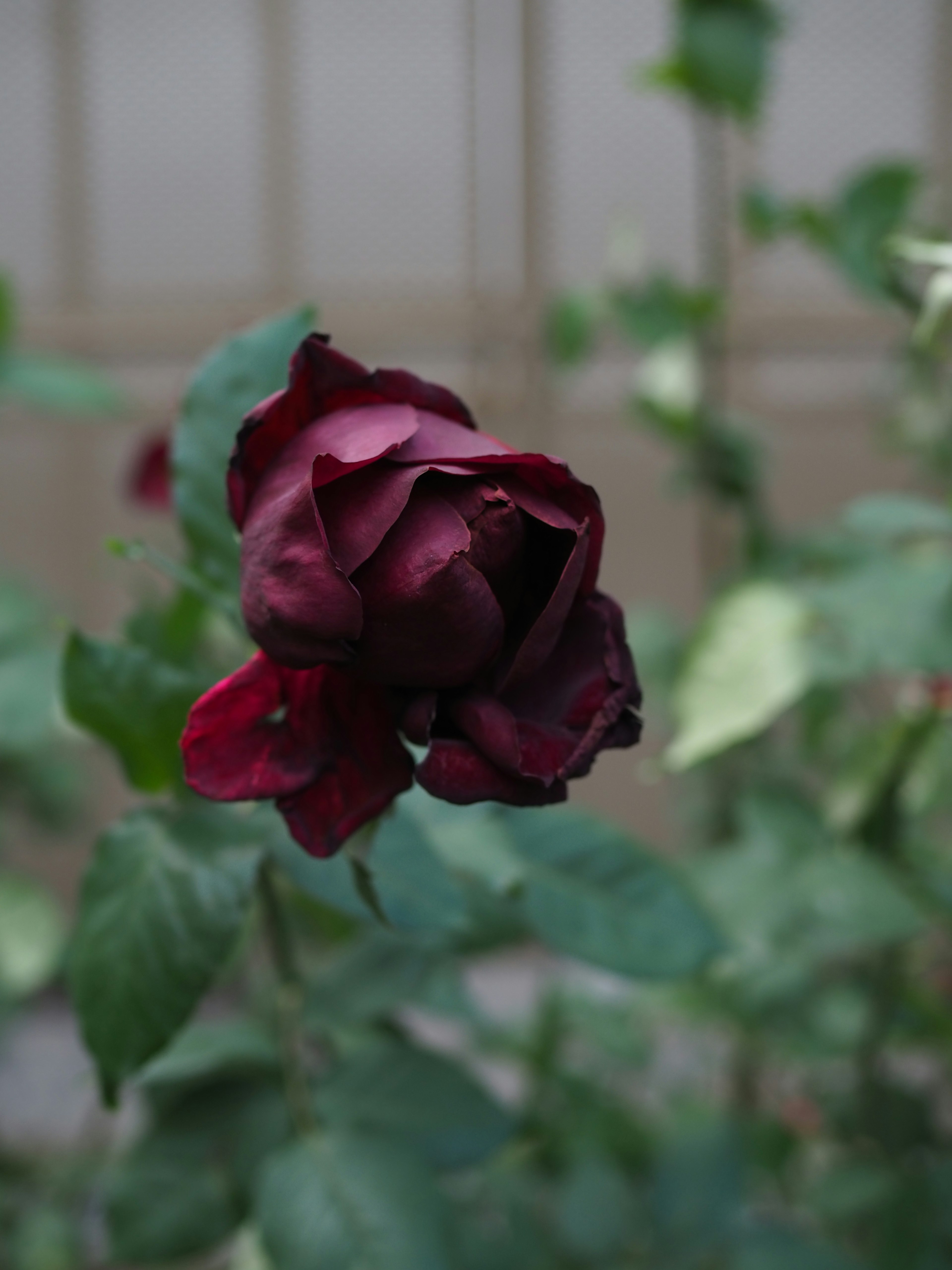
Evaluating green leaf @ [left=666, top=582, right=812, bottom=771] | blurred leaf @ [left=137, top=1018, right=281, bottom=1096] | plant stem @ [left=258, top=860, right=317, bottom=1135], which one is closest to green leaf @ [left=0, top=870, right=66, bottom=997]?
blurred leaf @ [left=137, top=1018, right=281, bottom=1096]

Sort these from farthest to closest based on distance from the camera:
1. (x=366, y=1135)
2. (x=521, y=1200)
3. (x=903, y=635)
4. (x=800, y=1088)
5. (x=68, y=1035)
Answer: (x=68, y=1035) → (x=800, y=1088) → (x=521, y=1200) → (x=903, y=635) → (x=366, y=1135)

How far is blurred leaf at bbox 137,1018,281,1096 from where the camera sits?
19.5 inches

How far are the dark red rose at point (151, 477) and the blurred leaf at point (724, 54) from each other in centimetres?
52

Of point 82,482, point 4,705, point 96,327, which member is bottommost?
point 82,482

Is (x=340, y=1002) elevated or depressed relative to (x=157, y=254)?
depressed

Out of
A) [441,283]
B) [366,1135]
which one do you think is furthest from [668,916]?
[441,283]

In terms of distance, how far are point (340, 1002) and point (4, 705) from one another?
0.25 m

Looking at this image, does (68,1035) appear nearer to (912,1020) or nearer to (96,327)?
(96,327)

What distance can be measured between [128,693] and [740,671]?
1.29 feet

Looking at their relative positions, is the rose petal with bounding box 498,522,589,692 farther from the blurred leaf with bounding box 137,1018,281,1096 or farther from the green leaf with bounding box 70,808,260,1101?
Result: the blurred leaf with bounding box 137,1018,281,1096

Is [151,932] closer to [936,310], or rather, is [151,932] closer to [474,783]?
[474,783]

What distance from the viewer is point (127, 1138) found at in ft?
3.70

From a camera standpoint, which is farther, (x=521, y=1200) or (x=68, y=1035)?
(x=68, y=1035)

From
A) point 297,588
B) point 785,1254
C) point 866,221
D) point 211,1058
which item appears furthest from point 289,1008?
point 866,221
